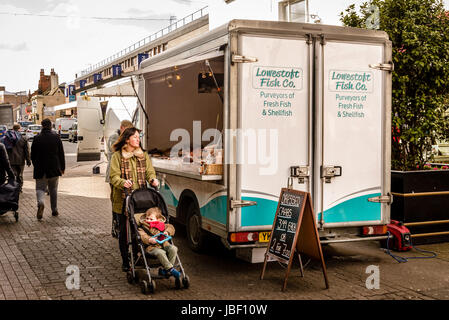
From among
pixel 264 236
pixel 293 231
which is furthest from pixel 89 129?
pixel 293 231

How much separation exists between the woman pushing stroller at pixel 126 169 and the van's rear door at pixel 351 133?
2104 mm

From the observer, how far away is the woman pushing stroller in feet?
21.7

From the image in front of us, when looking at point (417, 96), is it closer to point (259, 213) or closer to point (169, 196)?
point (259, 213)

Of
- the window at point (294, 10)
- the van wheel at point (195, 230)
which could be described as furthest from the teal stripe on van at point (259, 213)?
the window at point (294, 10)

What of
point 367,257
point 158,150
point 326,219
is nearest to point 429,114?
point 367,257

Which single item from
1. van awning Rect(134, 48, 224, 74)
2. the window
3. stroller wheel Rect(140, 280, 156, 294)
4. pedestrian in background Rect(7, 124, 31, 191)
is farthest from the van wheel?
the window

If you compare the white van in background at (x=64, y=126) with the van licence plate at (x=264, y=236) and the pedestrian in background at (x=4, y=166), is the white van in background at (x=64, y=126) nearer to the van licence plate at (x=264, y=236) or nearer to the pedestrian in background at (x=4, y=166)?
the pedestrian in background at (x=4, y=166)

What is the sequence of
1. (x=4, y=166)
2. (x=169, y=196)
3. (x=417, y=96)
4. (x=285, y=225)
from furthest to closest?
(x=4, y=166), (x=417, y=96), (x=169, y=196), (x=285, y=225)

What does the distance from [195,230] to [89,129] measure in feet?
51.1

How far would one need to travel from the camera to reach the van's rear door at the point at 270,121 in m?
6.35

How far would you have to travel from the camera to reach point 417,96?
888cm

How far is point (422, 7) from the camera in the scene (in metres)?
8.98

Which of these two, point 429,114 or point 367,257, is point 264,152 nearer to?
point 367,257

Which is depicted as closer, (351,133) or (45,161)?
(351,133)
